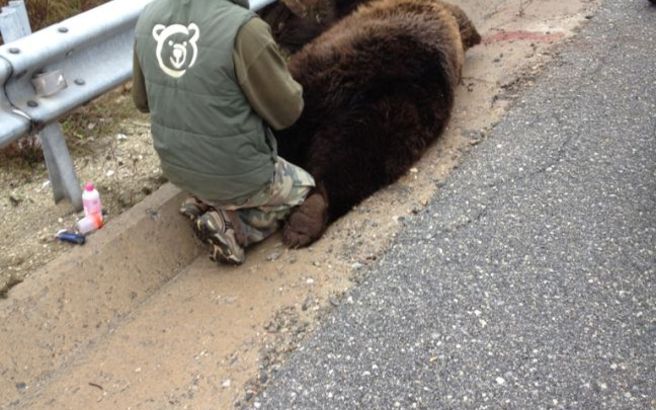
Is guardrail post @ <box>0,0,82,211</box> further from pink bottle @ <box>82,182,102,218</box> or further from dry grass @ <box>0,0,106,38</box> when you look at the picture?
dry grass @ <box>0,0,106,38</box>

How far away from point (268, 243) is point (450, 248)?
117 cm

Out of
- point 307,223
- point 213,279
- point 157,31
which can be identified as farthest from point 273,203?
point 157,31

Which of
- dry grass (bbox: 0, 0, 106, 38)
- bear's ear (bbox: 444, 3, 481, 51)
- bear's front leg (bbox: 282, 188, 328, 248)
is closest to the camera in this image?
bear's front leg (bbox: 282, 188, 328, 248)

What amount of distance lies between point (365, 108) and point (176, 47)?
1.46 m

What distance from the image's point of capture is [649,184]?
14.4 ft

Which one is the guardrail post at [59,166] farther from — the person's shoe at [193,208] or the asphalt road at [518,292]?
the asphalt road at [518,292]

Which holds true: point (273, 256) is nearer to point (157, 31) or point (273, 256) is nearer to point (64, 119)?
point (157, 31)

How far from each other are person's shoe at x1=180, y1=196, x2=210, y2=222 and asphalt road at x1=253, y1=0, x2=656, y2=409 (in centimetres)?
117

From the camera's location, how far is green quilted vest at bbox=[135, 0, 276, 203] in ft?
12.8

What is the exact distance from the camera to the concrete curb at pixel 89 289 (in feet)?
12.2

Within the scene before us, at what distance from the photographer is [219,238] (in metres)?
4.25

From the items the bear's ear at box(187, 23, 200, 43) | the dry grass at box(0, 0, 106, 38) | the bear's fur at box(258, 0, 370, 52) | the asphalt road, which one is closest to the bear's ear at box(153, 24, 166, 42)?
the bear's ear at box(187, 23, 200, 43)

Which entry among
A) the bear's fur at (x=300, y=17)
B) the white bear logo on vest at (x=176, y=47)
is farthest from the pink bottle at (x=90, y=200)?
the bear's fur at (x=300, y=17)

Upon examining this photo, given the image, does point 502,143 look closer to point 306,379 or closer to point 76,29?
point 306,379
